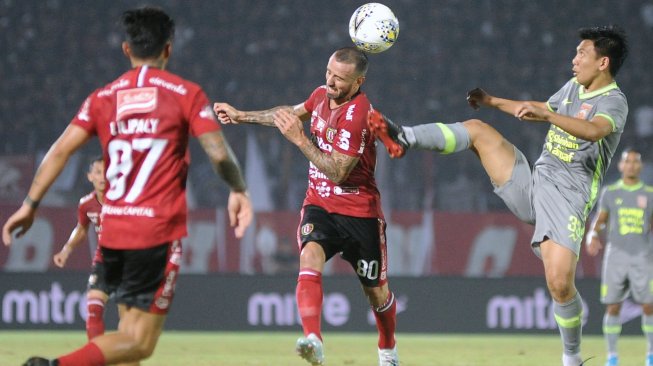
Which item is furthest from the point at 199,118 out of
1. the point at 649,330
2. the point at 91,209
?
the point at 649,330

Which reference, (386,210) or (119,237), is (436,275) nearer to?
(386,210)

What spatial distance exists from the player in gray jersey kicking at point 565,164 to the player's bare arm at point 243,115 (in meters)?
1.28

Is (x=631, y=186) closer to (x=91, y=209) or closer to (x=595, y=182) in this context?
(x=595, y=182)

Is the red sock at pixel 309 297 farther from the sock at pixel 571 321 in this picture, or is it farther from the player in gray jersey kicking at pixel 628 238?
the player in gray jersey kicking at pixel 628 238

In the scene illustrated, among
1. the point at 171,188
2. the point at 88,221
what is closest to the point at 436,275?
the point at 88,221

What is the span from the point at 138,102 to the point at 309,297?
7.56ft

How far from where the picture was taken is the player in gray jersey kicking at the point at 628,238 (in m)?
10.7

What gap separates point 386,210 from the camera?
14.4 m

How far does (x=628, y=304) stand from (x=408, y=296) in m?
3.07

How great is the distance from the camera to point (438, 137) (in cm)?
624

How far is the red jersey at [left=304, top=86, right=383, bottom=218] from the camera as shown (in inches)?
265

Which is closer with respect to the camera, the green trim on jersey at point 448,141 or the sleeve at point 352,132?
the green trim on jersey at point 448,141

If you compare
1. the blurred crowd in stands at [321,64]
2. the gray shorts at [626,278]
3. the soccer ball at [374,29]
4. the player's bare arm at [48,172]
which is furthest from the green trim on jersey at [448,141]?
the blurred crowd in stands at [321,64]

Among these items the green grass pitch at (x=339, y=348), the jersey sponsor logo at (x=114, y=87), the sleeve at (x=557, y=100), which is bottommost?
the green grass pitch at (x=339, y=348)
